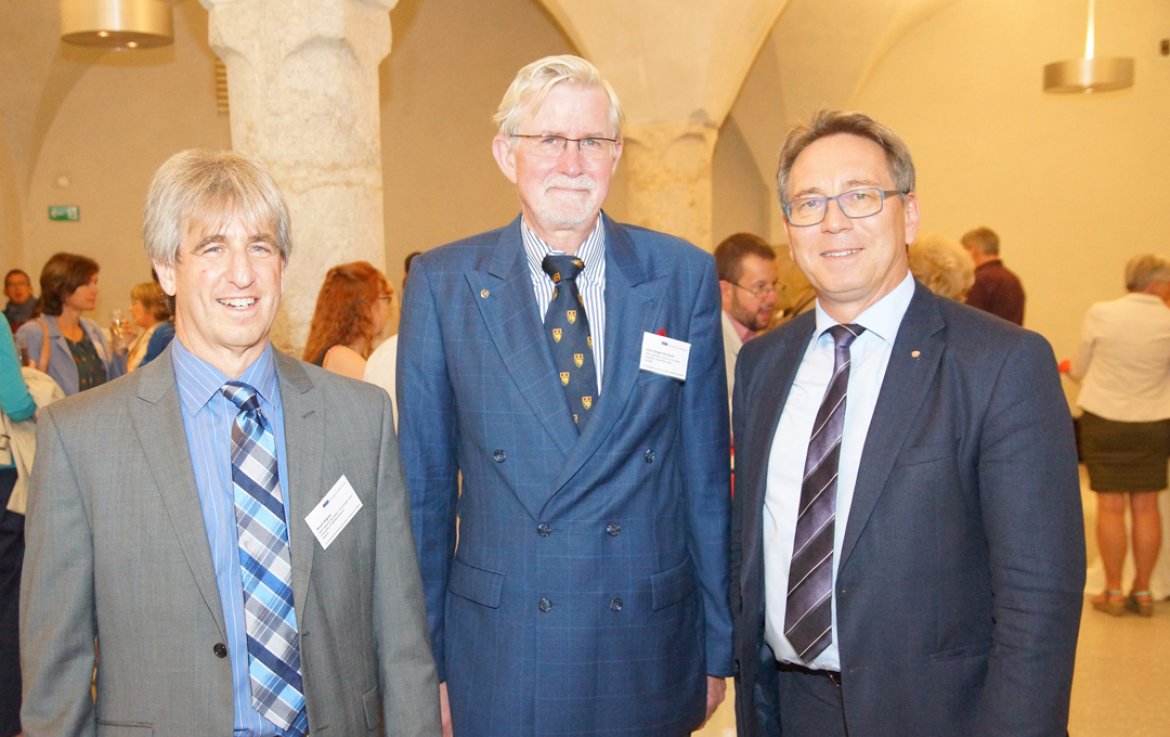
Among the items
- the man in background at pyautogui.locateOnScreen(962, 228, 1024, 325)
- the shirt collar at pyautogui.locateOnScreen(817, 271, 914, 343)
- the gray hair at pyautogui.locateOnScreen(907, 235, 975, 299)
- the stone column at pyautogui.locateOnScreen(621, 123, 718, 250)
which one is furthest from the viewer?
the stone column at pyautogui.locateOnScreen(621, 123, 718, 250)

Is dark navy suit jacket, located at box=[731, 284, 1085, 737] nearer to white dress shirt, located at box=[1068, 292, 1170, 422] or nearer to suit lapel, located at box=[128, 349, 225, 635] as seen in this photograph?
suit lapel, located at box=[128, 349, 225, 635]

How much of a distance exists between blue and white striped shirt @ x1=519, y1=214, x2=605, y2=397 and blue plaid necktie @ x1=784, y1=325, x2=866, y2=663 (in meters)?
0.50

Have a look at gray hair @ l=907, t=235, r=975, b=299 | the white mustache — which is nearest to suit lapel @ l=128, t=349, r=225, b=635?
the white mustache

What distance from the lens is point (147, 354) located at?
15.2 ft

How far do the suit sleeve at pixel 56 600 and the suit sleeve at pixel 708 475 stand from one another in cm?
116

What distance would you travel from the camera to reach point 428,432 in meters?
2.29

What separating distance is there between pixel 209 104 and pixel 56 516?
11.3 m

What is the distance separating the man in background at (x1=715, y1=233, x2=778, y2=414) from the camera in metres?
4.52

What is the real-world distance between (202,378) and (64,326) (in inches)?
213

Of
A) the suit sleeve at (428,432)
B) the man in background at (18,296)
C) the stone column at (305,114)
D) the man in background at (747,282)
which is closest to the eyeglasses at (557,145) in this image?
the suit sleeve at (428,432)

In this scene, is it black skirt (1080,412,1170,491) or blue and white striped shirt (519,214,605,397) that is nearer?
blue and white striped shirt (519,214,605,397)

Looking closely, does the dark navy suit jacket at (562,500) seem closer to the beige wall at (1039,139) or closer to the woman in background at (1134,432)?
the woman in background at (1134,432)

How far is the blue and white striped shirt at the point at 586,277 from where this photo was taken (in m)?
2.30

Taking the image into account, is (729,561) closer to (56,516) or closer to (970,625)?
(970,625)
